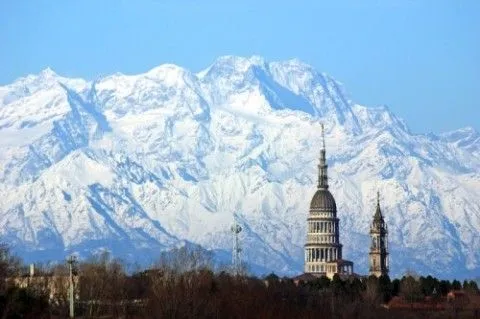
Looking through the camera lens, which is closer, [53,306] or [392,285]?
[53,306]

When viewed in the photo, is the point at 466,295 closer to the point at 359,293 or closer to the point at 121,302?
the point at 359,293

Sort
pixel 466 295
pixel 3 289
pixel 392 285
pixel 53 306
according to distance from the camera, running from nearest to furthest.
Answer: pixel 3 289
pixel 53 306
pixel 466 295
pixel 392 285

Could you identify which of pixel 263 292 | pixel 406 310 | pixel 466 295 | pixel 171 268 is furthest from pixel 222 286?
pixel 466 295

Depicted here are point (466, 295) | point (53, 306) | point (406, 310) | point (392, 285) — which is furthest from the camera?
point (392, 285)

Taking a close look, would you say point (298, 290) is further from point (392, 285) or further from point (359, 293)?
point (392, 285)

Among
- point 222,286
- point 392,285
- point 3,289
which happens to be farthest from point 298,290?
point 3,289

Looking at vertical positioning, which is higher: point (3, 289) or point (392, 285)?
point (392, 285)
